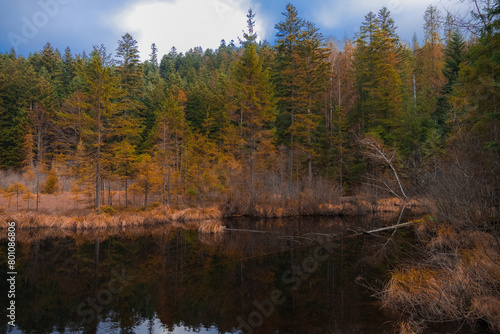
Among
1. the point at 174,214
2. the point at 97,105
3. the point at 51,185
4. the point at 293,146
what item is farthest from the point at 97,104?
A: the point at 293,146

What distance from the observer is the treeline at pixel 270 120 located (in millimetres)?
21281

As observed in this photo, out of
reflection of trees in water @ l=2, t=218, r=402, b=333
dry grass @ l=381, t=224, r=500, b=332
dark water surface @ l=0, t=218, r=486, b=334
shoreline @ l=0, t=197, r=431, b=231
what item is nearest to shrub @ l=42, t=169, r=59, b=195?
shoreline @ l=0, t=197, r=431, b=231

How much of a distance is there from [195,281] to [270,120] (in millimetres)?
19044

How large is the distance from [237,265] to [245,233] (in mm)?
6146

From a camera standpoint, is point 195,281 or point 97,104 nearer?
point 195,281

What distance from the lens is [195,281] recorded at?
9.63 meters

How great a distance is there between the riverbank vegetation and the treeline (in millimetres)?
166

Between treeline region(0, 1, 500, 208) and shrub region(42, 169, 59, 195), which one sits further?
shrub region(42, 169, 59, 195)

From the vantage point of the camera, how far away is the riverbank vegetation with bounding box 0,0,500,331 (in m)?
10.3

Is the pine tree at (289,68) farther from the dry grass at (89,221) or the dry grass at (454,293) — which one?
the dry grass at (454,293)

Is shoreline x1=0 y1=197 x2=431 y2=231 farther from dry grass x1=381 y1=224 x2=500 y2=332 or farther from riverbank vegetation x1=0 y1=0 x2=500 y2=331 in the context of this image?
dry grass x1=381 y1=224 x2=500 y2=332

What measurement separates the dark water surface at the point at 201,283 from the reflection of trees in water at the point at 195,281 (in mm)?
31

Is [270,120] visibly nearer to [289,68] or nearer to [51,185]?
[289,68]

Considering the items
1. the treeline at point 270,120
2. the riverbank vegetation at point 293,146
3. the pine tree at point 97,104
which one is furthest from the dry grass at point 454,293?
the pine tree at point 97,104
